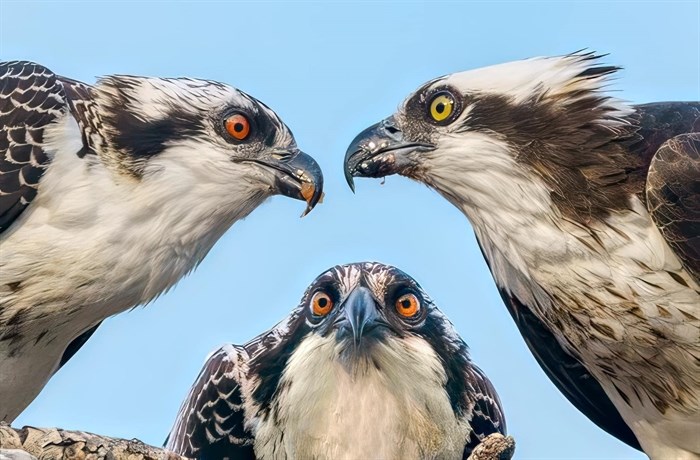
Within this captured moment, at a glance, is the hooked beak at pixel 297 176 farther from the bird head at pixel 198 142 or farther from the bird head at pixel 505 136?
the bird head at pixel 505 136

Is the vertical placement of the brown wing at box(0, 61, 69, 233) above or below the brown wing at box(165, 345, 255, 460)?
above

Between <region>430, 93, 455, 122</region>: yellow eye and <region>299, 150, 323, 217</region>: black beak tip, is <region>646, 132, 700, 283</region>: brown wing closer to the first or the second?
<region>430, 93, 455, 122</region>: yellow eye

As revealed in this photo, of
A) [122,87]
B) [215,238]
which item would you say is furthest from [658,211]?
[122,87]

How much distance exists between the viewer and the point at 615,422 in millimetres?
8430

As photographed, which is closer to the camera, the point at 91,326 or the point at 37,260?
the point at 37,260

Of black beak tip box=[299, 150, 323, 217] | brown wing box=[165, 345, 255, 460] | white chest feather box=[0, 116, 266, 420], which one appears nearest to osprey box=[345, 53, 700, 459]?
black beak tip box=[299, 150, 323, 217]

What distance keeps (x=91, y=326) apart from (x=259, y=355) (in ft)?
3.93

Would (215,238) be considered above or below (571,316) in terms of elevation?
above

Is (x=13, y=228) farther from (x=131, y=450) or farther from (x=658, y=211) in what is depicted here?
(x=658, y=211)

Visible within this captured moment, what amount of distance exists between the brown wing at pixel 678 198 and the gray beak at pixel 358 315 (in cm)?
194

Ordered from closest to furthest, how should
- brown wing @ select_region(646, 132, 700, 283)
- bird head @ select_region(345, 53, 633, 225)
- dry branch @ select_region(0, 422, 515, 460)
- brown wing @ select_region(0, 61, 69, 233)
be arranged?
dry branch @ select_region(0, 422, 515, 460), brown wing @ select_region(646, 132, 700, 283), bird head @ select_region(345, 53, 633, 225), brown wing @ select_region(0, 61, 69, 233)

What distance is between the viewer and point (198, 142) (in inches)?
309

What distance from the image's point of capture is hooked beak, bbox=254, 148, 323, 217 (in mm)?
7820

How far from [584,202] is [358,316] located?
1.65 metres
